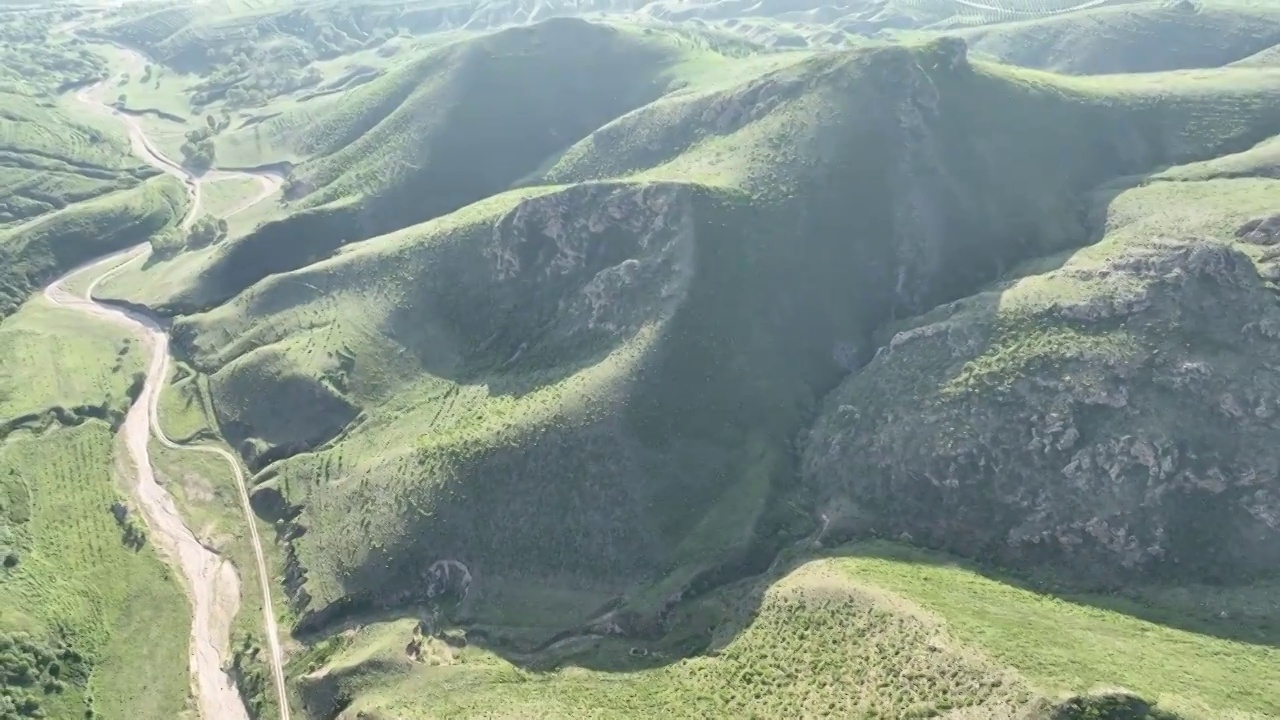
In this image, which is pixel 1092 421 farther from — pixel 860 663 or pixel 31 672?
pixel 31 672

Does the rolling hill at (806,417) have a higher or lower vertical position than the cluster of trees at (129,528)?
higher

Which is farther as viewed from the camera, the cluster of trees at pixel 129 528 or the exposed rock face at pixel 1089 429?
the cluster of trees at pixel 129 528

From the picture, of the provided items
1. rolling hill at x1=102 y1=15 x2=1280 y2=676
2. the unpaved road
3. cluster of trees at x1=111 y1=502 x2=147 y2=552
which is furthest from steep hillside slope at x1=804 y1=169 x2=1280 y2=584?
cluster of trees at x1=111 y1=502 x2=147 y2=552

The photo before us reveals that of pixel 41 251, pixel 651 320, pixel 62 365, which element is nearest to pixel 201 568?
pixel 62 365

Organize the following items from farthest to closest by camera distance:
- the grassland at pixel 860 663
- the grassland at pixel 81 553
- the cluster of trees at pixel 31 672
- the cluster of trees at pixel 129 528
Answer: the cluster of trees at pixel 129 528 < the grassland at pixel 81 553 < the cluster of trees at pixel 31 672 < the grassland at pixel 860 663

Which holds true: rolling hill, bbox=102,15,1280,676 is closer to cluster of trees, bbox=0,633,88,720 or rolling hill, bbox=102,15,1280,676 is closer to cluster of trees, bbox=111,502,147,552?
cluster of trees, bbox=111,502,147,552

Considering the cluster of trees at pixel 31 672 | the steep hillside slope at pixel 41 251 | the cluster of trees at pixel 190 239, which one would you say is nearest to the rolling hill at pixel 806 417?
the cluster of trees at pixel 31 672

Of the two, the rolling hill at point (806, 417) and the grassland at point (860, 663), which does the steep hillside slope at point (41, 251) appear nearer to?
the rolling hill at point (806, 417)
